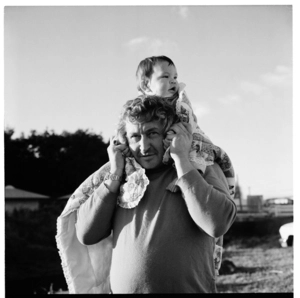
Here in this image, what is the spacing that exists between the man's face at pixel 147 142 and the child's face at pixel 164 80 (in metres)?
0.35

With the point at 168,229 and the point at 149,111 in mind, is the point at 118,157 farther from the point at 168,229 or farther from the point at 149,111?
the point at 168,229

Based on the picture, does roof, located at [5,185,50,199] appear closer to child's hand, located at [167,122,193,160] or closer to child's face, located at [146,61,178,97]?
child's face, located at [146,61,178,97]

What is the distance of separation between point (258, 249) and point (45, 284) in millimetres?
2090

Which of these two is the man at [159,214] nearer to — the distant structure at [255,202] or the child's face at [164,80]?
the child's face at [164,80]

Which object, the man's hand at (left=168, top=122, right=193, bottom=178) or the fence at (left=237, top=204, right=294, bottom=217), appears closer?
the man's hand at (left=168, top=122, right=193, bottom=178)

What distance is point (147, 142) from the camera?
1431 millimetres

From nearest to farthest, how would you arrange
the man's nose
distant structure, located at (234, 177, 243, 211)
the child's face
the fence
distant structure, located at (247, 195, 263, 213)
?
the man's nose
the child's face
the fence
distant structure, located at (234, 177, 243, 211)
distant structure, located at (247, 195, 263, 213)

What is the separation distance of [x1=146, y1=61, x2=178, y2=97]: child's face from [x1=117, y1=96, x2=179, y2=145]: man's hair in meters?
0.27

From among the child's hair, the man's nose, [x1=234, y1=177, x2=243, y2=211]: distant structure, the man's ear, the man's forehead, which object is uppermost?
the child's hair

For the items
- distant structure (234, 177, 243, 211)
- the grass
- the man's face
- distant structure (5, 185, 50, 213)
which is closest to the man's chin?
the man's face

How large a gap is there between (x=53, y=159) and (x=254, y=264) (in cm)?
244

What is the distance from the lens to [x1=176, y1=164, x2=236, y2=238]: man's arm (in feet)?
4.26

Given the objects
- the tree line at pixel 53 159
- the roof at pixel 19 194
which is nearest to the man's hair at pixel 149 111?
the roof at pixel 19 194

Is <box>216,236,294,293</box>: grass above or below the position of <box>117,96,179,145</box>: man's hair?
below
